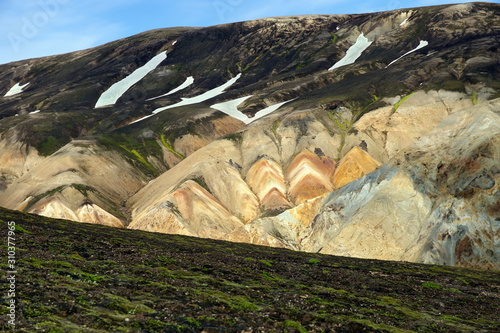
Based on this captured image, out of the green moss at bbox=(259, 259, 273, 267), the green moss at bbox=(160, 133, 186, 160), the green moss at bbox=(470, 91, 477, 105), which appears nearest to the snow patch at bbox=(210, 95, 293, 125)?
the green moss at bbox=(160, 133, 186, 160)

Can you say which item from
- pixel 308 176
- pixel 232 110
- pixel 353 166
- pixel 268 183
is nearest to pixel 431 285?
pixel 308 176

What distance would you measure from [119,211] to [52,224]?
72.9 metres

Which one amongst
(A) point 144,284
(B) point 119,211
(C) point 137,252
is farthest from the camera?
(B) point 119,211

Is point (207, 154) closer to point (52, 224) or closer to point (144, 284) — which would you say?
point (52, 224)

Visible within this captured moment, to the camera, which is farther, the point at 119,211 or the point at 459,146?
the point at 119,211

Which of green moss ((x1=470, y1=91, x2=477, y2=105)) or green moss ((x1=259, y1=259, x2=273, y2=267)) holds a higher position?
green moss ((x1=259, y1=259, x2=273, y2=267))

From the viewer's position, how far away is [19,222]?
4869 cm

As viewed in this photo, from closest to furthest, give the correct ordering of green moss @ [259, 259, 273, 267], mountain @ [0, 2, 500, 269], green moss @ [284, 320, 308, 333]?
green moss @ [284, 320, 308, 333] < green moss @ [259, 259, 273, 267] < mountain @ [0, 2, 500, 269]

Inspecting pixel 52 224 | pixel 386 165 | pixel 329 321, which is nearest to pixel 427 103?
pixel 386 165

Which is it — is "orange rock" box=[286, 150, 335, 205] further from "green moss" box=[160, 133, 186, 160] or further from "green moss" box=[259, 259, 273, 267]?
"green moss" box=[259, 259, 273, 267]

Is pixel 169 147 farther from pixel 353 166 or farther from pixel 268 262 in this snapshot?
pixel 268 262

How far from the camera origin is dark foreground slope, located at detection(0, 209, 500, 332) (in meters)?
23.6

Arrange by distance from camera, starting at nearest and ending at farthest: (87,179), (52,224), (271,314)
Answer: (271,314) < (52,224) < (87,179)

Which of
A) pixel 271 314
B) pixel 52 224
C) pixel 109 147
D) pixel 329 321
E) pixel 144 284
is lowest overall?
pixel 329 321
